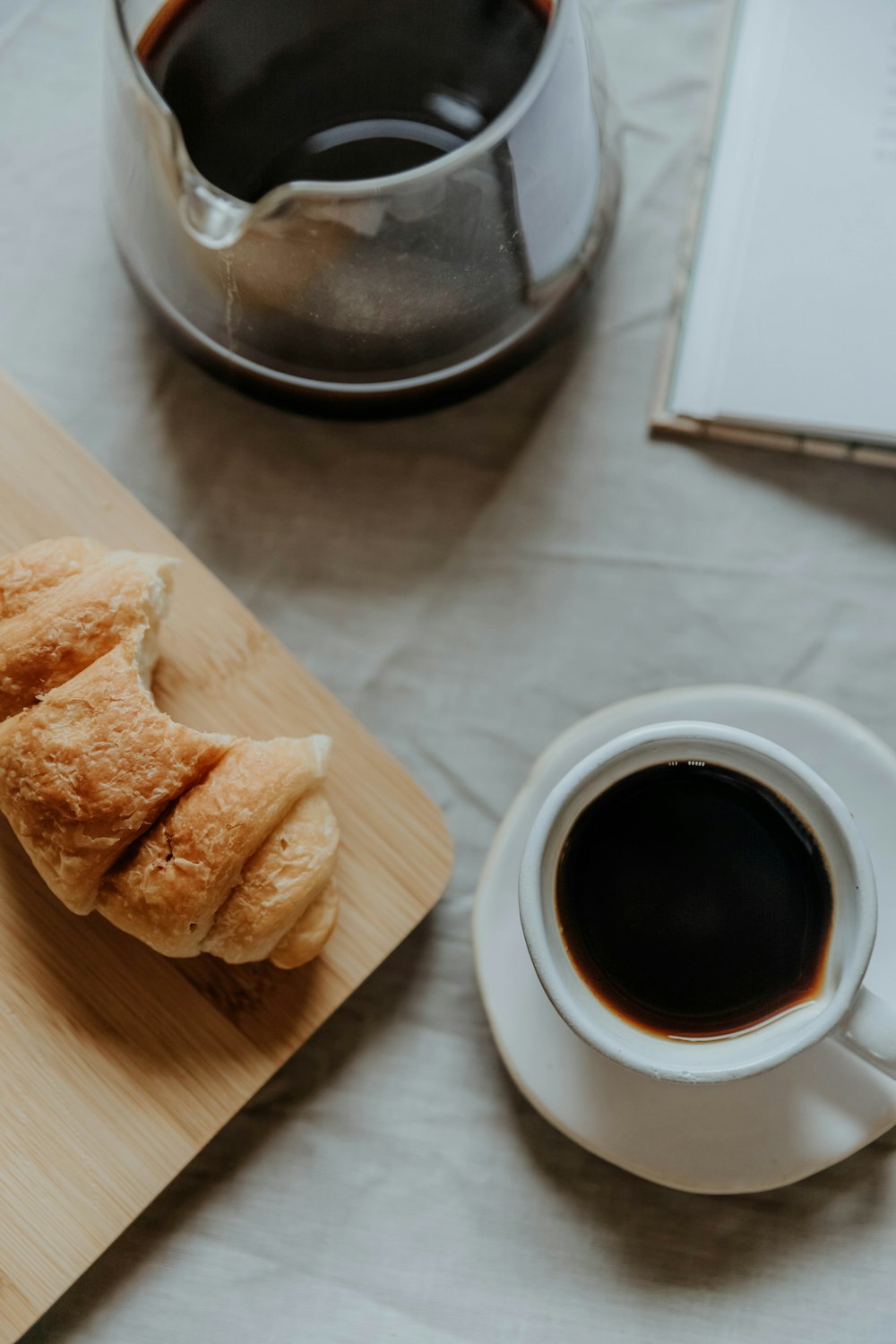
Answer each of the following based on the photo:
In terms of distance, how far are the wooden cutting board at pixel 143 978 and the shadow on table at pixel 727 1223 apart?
0.25m

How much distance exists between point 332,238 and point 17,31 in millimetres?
422

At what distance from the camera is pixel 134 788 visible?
25.1 inches

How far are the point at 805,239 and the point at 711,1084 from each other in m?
0.58

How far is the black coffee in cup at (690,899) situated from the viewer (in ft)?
2.20

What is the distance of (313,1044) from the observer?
30.6 inches

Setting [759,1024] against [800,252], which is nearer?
[759,1024]

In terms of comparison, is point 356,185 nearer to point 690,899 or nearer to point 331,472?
point 331,472

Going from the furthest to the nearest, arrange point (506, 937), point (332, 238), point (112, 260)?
point (112, 260)
point (506, 937)
point (332, 238)

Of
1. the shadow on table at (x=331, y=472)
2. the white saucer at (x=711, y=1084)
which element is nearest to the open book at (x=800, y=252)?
the shadow on table at (x=331, y=472)

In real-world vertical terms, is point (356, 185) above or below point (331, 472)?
above

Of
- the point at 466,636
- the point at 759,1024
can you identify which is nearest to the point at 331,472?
the point at 466,636

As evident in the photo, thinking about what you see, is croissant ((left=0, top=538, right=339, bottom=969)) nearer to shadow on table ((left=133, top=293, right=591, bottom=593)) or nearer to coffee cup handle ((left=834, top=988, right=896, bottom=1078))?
shadow on table ((left=133, top=293, right=591, bottom=593))

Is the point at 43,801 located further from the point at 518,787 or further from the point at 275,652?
the point at 518,787

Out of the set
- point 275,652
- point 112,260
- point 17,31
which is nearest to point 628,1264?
point 275,652
